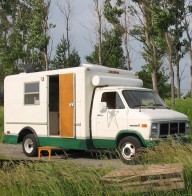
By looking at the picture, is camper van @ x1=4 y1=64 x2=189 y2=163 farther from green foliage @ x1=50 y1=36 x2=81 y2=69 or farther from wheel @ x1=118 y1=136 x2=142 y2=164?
green foliage @ x1=50 y1=36 x2=81 y2=69

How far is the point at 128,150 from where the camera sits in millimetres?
11945

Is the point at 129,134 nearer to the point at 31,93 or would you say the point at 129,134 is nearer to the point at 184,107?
the point at 31,93

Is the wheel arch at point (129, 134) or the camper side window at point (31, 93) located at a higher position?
the camper side window at point (31, 93)

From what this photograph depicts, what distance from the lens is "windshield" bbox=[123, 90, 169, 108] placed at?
12462 millimetres

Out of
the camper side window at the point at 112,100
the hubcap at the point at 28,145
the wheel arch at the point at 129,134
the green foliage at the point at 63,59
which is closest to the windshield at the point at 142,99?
the camper side window at the point at 112,100

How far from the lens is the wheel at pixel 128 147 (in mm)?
11742

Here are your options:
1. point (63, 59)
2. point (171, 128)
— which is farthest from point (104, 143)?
point (63, 59)

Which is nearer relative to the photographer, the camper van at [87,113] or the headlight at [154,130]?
the headlight at [154,130]

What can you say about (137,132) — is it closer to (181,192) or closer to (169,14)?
(181,192)

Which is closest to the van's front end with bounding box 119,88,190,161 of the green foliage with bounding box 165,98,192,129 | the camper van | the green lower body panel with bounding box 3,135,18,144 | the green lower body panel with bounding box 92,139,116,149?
the camper van

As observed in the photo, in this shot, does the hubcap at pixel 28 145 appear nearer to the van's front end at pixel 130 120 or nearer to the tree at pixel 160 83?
the van's front end at pixel 130 120

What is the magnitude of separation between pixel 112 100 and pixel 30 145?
361 centimetres

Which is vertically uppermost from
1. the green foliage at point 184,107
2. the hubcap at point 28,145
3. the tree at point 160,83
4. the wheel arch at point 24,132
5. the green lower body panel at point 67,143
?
the tree at point 160,83

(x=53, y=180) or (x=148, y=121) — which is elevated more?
(x=148, y=121)
